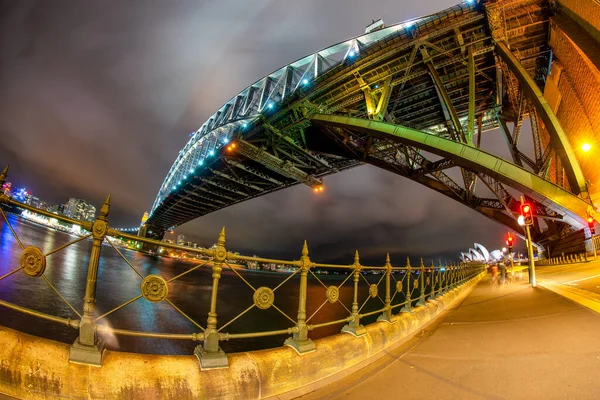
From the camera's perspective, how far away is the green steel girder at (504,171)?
9453 millimetres

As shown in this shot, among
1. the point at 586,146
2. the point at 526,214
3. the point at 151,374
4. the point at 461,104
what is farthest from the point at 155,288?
the point at 461,104

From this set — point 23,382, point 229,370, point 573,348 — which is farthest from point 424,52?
point 23,382

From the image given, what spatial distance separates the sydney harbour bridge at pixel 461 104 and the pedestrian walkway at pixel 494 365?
7071mm

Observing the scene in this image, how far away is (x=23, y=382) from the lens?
6.36 ft

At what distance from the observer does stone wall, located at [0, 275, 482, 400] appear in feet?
6.44

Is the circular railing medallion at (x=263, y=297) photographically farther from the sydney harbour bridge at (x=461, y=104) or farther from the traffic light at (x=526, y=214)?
the traffic light at (x=526, y=214)

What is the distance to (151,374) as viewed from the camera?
86.4 inches

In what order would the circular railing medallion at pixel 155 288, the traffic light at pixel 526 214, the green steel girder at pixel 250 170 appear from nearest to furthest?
the circular railing medallion at pixel 155 288, the traffic light at pixel 526 214, the green steel girder at pixel 250 170

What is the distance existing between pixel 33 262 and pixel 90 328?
29.3 inches

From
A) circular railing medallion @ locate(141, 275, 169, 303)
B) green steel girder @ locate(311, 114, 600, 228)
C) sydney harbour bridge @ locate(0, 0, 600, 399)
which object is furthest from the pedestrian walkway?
green steel girder @ locate(311, 114, 600, 228)

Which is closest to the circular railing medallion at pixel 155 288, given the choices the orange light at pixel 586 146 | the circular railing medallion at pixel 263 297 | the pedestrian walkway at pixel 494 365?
the circular railing medallion at pixel 263 297

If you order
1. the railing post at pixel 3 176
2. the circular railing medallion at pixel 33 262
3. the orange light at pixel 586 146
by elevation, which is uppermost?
the orange light at pixel 586 146

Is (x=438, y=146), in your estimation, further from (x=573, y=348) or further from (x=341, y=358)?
(x=341, y=358)

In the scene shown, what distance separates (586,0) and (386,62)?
22.1ft
